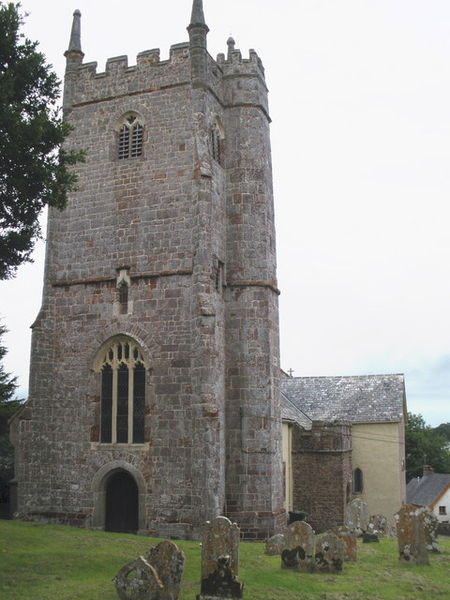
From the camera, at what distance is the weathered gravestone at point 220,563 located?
1252 cm

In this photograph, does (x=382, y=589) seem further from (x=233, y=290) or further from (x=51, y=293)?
(x=51, y=293)

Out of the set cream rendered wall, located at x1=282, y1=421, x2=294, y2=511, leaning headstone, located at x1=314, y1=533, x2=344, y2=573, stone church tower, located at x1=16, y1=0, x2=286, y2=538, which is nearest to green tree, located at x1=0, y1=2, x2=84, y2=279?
stone church tower, located at x1=16, y1=0, x2=286, y2=538

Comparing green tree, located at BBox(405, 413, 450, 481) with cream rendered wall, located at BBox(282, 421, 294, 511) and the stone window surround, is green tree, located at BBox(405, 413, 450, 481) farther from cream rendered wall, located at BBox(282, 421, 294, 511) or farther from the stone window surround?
the stone window surround

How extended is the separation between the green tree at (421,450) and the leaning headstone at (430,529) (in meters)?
39.4

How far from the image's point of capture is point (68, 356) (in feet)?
79.2

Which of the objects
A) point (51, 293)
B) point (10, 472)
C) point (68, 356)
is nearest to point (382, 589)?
point (68, 356)

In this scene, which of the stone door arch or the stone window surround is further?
the stone window surround

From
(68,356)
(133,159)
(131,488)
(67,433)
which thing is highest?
(133,159)

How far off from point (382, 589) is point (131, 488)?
10954 mm

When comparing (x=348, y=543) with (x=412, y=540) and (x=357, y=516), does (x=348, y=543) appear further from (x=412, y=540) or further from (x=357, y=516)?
(x=357, y=516)

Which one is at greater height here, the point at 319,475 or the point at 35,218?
the point at 35,218

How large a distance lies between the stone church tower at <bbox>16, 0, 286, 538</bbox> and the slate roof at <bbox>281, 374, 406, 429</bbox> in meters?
12.2

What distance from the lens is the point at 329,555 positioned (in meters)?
15.6

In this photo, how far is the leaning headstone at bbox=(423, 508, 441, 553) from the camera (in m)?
17.8
